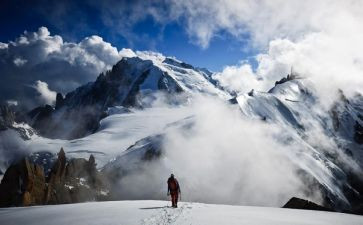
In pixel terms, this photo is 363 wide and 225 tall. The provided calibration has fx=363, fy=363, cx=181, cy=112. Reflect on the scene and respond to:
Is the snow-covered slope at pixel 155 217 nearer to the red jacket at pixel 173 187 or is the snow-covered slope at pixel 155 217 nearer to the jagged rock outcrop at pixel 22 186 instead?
the red jacket at pixel 173 187

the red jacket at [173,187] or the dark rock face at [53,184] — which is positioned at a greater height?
the dark rock face at [53,184]

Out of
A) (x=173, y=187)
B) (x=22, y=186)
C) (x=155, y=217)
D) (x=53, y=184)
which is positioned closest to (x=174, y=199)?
(x=173, y=187)

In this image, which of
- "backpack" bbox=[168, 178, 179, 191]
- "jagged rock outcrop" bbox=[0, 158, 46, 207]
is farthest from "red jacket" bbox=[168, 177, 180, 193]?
"jagged rock outcrop" bbox=[0, 158, 46, 207]

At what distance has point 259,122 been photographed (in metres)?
175

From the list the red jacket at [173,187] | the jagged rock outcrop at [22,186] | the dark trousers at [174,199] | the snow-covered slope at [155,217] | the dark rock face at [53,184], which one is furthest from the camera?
the dark rock face at [53,184]

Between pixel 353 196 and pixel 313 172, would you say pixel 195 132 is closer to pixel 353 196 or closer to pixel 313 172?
pixel 313 172

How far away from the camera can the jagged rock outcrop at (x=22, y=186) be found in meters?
82.2

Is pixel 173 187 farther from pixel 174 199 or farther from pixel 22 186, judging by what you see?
pixel 22 186

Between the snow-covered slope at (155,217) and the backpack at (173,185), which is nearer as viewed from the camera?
the snow-covered slope at (155,217)

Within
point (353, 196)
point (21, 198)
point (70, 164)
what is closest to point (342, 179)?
point (353, 196)

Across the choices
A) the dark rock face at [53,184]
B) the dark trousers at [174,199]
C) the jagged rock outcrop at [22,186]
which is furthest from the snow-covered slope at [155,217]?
the dark rock face at [53,184]

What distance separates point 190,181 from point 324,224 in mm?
101115

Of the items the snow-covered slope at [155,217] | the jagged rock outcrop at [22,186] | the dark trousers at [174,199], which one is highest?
the jagged rock outcrop at [22,186]

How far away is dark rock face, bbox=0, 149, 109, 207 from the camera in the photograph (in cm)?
8338
